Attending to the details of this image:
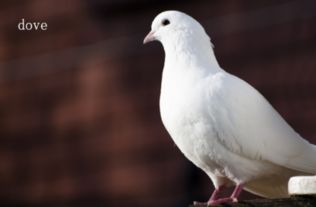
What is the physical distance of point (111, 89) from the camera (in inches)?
433

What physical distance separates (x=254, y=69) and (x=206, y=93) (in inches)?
203

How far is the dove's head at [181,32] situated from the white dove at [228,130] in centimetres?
9

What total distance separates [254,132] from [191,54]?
519mm

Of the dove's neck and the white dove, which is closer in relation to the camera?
the white dove

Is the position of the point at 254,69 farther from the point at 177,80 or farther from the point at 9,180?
the point at 177,80

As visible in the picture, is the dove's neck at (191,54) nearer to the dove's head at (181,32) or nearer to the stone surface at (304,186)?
the dove's head at (181,32)

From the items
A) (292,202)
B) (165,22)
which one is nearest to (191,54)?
(165,22)

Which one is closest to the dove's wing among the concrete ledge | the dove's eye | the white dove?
the white dove

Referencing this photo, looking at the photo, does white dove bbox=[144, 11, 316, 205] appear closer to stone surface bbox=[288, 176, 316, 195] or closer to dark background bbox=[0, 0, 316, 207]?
stone surface bbox=[288, 176, 316, 195]

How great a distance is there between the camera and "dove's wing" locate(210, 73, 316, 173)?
16.8 feet

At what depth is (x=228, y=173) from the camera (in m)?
5.16

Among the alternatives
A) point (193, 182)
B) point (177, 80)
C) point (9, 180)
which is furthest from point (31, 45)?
point (177, 80)

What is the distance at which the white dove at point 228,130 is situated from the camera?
16.6ft

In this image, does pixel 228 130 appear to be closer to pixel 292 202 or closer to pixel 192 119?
pixel 192 119
